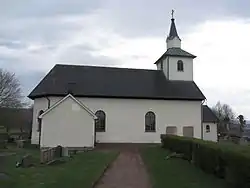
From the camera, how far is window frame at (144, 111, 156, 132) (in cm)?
3584

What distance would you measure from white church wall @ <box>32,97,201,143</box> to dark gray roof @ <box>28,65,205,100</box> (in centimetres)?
67

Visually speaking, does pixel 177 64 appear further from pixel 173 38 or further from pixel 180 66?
pixel 173 38

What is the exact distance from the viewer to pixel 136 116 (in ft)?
117

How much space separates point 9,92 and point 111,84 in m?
18.9

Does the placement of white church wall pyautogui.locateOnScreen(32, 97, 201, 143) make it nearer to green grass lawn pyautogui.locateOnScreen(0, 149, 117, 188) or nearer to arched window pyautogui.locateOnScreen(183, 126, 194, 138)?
arched window pyautogui.locateOnScreen(183, 126, 194, 138)

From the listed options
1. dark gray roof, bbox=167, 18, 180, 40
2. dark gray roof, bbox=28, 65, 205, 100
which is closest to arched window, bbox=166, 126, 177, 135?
dark gray roof, bbox=28, 65, 205, 100

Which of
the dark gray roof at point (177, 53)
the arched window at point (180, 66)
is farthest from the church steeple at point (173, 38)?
the arched window at point (180, 66)

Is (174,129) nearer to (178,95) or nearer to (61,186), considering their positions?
(178,95)

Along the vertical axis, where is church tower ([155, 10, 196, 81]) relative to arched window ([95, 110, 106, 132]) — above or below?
A: above

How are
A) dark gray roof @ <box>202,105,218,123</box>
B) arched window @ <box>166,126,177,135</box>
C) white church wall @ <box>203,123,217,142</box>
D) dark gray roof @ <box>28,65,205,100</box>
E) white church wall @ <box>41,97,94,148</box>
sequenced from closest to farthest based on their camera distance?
white church wall @ <box>41,97,94,148</box> → dark gray roof @ <box>28,65,205,100</box> → arched window @ <box>166,126,177,135</box> → white church wall @ <box>203,123,217,142</box> → dark gray roof @ <box>202,105,218,123</box>

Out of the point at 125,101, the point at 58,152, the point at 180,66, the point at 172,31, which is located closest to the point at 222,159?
the point at 58,152

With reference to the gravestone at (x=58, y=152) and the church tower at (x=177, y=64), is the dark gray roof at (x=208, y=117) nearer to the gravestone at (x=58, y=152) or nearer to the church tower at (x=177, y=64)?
the church tower at (x=177, y=64)

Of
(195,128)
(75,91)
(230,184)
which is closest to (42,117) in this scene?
(75,91)

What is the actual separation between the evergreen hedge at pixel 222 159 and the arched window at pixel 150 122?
14.5 meters
